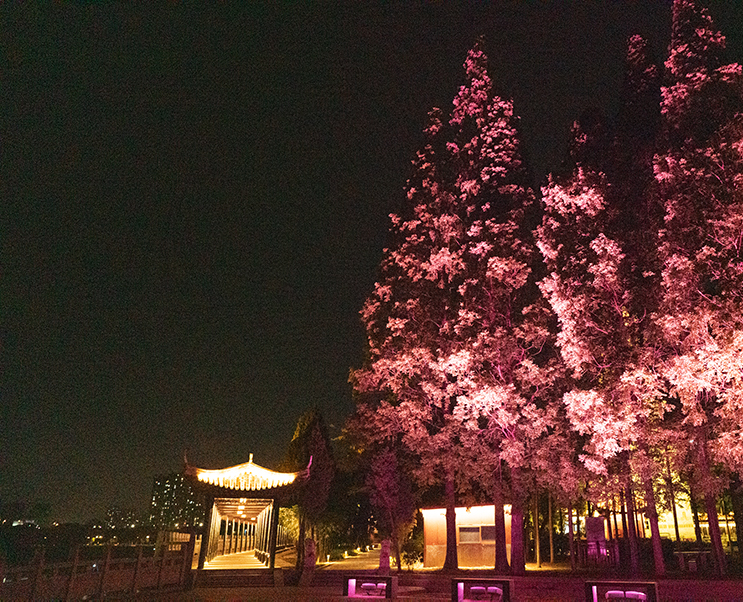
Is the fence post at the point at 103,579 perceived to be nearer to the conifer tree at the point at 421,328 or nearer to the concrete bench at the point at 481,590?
the concrete bench at the point at 481,590

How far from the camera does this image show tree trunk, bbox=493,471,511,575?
55.3 ft

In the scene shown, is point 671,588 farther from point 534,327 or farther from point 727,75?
point 727,75

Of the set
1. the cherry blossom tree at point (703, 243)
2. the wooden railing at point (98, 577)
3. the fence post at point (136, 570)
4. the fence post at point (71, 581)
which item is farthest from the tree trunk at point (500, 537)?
the fence post at point (71, 581)

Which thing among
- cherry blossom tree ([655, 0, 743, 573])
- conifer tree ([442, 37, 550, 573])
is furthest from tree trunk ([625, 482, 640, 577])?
conifer tree ([442, 37, 550, 573])

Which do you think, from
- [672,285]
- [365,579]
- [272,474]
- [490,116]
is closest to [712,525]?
[672,285]

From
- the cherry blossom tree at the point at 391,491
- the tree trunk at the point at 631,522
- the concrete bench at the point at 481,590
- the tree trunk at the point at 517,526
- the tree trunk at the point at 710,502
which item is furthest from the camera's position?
the cherry blossom tree at the point at 391,491

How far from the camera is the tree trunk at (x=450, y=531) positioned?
1862cm

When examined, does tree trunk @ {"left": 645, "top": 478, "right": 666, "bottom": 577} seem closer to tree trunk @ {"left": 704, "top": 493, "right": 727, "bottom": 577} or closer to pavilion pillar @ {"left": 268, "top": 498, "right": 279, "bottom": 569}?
tree trunk @ {"left": 704, "top": 493, "right": 727, "bottom": 577}

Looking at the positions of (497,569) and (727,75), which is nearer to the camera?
(727,75)

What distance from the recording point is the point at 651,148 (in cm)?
1683

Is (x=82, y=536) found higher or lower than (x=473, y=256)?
lower

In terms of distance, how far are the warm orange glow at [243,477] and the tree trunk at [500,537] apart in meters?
6.80

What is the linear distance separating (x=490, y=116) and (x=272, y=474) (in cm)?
1387

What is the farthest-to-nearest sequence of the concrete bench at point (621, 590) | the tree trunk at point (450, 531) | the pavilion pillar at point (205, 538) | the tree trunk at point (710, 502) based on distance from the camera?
the tree trunk at point (450, 531) → the pavilion pillar at point (205, 538) → the tree trunk at point (710, 502) → the concrete bench at point (621, 590)
